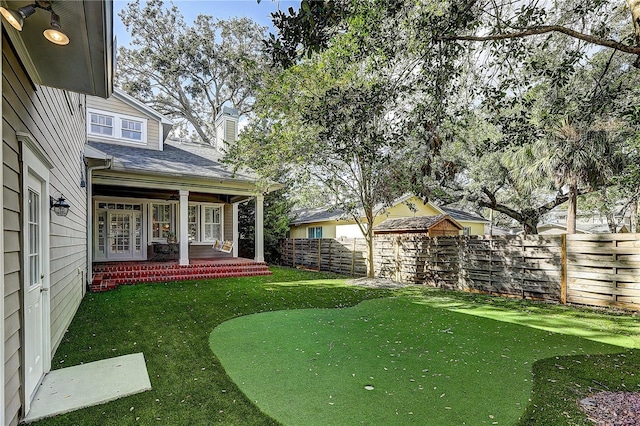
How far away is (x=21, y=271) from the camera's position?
268 cm

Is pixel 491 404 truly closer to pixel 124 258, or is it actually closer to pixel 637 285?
pixel 637 285

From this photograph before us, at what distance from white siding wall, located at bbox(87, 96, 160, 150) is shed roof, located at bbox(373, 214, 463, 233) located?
35.6 feet

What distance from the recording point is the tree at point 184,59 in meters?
20.7

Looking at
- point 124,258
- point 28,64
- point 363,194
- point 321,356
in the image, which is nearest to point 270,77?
point 363,194

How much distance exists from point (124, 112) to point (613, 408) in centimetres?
1504

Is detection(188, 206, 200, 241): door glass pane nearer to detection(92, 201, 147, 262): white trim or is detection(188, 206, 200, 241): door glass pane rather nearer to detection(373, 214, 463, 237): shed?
detection(92, 201, 147, 262): white trim

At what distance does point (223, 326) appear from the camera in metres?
5.39

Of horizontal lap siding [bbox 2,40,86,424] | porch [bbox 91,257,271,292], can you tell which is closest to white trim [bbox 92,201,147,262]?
porch [bbox 91,257,271,292]

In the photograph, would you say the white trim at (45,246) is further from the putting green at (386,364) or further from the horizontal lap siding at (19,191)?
the putting green at (386,364)

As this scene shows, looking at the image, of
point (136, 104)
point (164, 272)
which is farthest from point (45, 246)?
point (136, 104)

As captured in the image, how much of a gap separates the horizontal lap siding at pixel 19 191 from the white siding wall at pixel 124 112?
23.2ft

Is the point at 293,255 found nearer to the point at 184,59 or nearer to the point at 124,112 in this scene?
the point at 124,112

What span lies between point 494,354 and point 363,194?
22.6 feet

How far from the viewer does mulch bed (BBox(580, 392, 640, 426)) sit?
8.82ft
